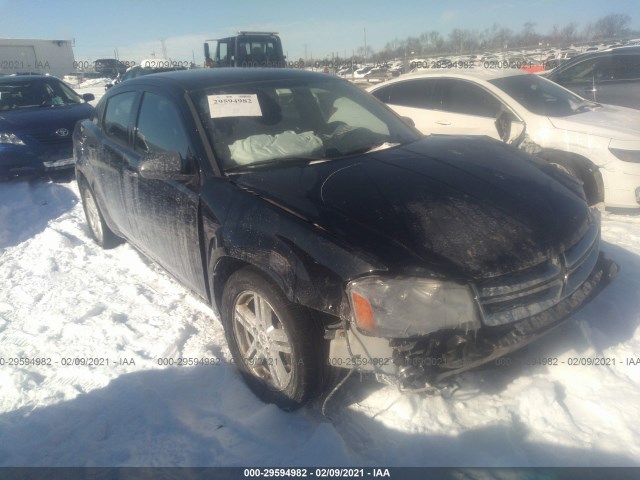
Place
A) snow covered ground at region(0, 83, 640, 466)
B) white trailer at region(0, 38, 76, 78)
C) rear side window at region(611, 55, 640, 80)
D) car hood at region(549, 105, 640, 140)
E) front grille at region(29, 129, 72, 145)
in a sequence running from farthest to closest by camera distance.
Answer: white trailer at region(0, 38, 76, 78) → front grille at region(29, 129, 72, 145) → rear side window at region(611, 55, 640, 80) → car hood at region(549, 105, 640, 140) → snow covered ground at region(0, 83, 640, 466)

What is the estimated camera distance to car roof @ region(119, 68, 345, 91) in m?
3.16

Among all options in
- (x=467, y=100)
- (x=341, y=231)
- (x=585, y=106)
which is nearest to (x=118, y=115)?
(x=341, y=231)

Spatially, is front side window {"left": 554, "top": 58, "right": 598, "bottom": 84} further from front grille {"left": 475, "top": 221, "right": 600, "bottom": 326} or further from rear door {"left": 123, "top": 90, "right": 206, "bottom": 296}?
rear door {"left": 123, "top": 90, "right": 206, "bottom": 296}

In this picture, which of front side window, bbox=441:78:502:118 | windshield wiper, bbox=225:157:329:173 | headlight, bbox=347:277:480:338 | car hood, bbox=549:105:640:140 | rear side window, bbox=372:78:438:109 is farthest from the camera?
rear side window, bbox=372:78:438:109

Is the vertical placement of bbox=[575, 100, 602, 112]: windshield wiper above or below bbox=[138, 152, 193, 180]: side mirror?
below

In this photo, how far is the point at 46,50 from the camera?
32562 millimetres

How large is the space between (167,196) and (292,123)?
0.98 meters

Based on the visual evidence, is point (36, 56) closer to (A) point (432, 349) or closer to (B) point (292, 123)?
(B) point (292, 123)

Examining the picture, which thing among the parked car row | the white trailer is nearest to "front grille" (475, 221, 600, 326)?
the parked car row

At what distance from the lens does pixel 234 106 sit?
2998 millimetres

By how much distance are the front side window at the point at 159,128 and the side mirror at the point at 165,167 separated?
0.36 feet

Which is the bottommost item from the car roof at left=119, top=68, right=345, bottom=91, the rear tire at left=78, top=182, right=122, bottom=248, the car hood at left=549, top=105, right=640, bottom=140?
the rear tire at left=78, top=182, right=122, bottom=248

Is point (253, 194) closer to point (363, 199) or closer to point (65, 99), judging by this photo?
point (363, 199)

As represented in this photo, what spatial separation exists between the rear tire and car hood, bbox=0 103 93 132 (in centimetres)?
315
